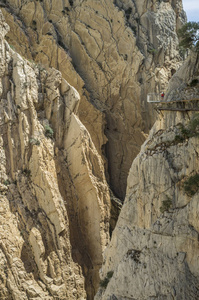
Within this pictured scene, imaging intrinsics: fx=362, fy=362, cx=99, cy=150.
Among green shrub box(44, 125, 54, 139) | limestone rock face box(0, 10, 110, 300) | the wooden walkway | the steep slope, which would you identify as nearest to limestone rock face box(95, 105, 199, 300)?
the steep slope

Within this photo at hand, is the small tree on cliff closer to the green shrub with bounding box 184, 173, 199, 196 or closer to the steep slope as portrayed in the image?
the steep slope

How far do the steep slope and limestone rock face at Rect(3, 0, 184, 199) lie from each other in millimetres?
11714

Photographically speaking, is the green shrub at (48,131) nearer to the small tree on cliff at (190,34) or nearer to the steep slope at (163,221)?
the steep slope at (163,221)

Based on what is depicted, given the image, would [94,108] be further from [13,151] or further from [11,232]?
[11,232]

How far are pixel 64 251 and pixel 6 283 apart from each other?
4.10 meters

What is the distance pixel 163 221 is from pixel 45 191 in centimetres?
930

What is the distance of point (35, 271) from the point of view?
22.3 metres

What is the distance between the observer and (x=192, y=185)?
15867 mm

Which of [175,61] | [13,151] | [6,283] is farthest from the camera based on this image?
[175,61]

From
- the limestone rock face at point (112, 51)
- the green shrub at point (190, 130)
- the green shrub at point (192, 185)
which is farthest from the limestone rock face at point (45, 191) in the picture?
the green shrub at point (192, 185)

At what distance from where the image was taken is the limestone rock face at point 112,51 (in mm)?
30578

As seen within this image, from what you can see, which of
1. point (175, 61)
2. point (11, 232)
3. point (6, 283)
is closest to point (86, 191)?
point (11, 232)

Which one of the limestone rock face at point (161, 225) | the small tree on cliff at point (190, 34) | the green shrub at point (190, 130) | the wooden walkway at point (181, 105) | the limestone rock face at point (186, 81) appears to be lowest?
the limestone rock face at point (161, 225)

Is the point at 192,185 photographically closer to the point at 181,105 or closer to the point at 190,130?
the point at 190,130
